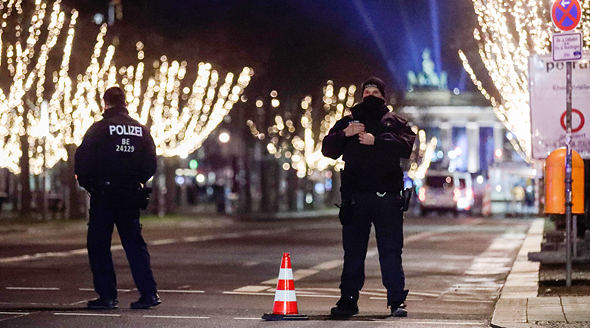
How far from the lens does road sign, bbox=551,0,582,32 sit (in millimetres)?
11789

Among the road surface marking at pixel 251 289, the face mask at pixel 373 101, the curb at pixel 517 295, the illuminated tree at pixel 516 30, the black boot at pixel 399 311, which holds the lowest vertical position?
the road surface marking at pixel 251 289

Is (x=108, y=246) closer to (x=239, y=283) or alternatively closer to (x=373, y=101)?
(x=373, y=101)

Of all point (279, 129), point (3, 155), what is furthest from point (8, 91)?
point (279, 129)

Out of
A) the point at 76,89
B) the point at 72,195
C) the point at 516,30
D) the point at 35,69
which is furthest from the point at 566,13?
the point at 72,195

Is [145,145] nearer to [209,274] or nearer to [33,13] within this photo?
[209,274]

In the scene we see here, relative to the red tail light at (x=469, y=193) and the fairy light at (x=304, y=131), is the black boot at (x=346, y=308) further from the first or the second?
the red tail light at (x=469, y=193)

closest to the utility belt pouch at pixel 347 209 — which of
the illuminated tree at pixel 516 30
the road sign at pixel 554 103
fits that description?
the road sign at pixel 554 103

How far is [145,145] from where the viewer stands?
10008 millimetres

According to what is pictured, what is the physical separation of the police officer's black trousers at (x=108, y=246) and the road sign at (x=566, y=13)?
15.6 ft

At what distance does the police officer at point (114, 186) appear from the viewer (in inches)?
387

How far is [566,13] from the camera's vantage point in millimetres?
11836

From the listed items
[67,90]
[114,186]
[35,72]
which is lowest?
[114,186]

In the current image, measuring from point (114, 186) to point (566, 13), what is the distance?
5008 mm

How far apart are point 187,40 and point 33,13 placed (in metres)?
8.65
